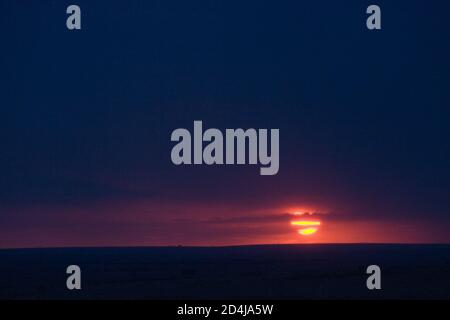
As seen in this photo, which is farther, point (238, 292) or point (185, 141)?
point (238, 292)

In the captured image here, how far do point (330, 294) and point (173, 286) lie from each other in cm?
628

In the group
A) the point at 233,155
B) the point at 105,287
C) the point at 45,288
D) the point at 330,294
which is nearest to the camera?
the point at 233,155

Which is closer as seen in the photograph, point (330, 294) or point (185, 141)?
point (185, 141)

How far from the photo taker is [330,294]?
79.9ft
